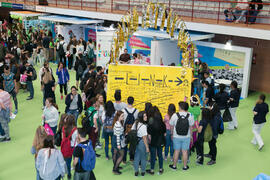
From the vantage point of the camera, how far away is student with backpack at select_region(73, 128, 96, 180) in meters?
5.16

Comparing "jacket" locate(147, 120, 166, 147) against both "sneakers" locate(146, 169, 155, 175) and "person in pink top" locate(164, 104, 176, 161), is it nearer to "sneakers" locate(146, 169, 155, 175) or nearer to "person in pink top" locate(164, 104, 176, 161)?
"person in pink top" locate(164, 104, 176, 161)

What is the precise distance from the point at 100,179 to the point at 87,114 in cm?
144

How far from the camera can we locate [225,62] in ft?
40.4

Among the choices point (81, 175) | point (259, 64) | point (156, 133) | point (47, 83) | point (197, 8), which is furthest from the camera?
point (197, 8)

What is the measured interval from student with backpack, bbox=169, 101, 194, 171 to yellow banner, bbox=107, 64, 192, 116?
4.57 feet

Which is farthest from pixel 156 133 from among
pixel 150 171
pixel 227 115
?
pixel 227 115

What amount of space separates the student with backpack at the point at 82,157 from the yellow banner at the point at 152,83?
3.11 meters

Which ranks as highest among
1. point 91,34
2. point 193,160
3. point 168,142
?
point 91,34

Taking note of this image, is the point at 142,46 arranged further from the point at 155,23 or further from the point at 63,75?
the point at 155,23

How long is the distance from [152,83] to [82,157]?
11.4ft

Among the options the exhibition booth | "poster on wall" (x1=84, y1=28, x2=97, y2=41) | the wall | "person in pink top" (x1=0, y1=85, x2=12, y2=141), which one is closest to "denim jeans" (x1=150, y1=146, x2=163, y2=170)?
"person in pink top" (x1=0, y1=85, x2=12, y2=141)

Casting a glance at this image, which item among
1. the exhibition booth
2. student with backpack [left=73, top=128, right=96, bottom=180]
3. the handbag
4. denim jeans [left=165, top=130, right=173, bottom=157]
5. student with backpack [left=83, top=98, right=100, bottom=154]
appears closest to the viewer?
student with backpack [left=73, top=128, right=96, bottom=180]

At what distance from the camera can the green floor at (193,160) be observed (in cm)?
693

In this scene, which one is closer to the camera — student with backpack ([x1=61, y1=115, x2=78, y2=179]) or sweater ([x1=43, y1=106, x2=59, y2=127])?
student with backpack ([x1=61, y1=115, x2=78, y2=179])
